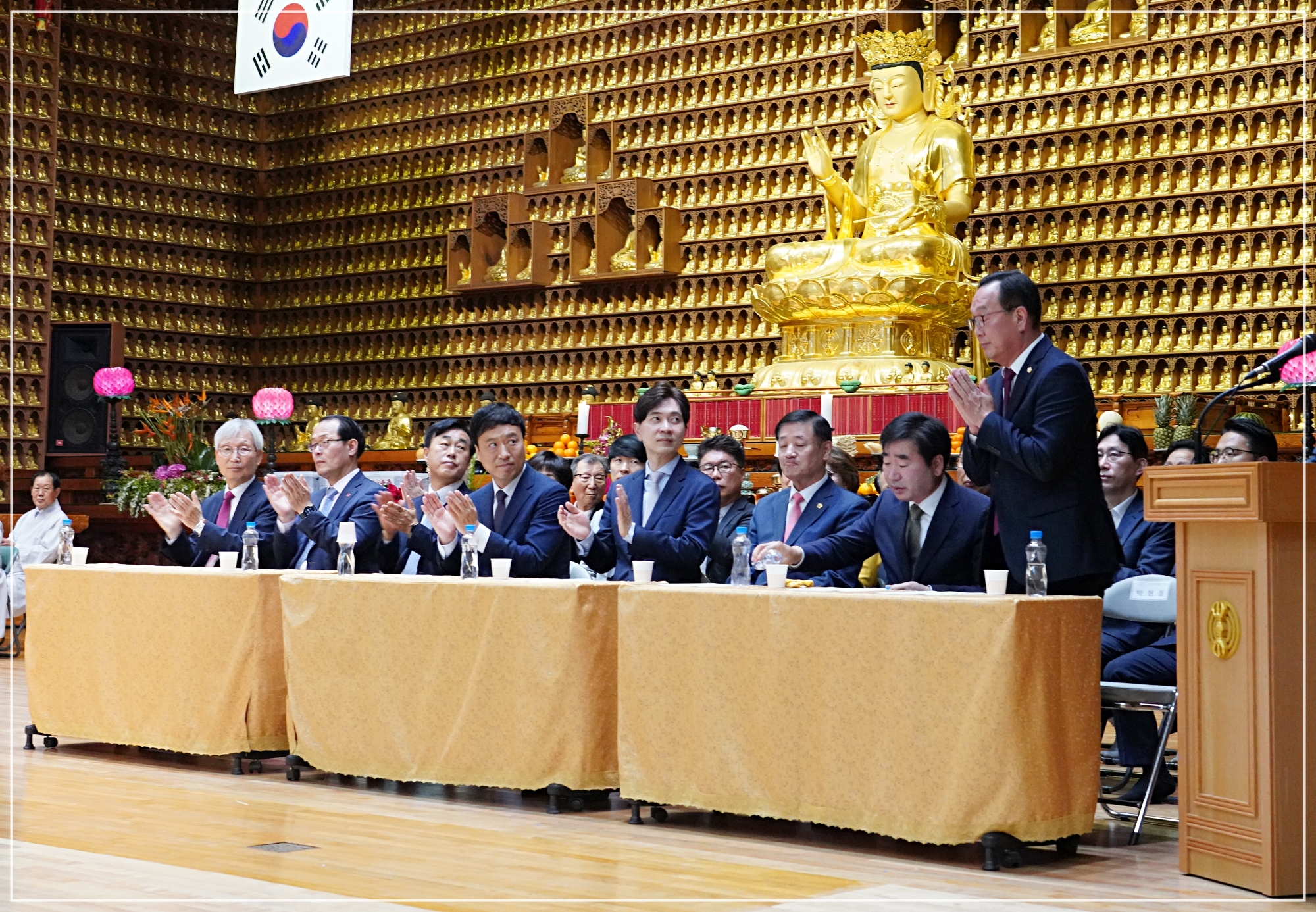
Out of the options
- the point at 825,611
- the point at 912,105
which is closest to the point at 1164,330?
the point at 912,105

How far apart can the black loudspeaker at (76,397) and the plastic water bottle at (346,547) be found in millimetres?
7062

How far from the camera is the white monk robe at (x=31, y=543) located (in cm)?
834

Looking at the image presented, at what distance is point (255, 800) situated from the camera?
4.05 meters

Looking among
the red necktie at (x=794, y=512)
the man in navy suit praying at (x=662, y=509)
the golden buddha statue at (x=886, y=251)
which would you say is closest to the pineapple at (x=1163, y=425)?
the golden buddha statue at (x=886, y=251)

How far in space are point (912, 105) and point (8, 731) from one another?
633cm

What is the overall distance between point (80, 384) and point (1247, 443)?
28.2 feet

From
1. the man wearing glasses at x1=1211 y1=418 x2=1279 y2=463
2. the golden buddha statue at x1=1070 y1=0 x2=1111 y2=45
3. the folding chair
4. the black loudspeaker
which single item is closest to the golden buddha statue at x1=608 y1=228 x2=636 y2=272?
the golden buddha statue at x1=1070 y1=0 x2=1111 y2=45

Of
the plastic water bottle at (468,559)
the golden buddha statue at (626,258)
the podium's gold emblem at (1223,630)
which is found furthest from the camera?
the golden buddha statue at (626,258)

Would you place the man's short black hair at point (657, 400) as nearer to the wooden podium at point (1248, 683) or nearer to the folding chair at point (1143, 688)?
the folding chair at point (1143, 688)

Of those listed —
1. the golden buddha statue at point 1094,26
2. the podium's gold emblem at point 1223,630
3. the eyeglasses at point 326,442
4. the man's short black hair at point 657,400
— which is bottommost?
the podium's gold emblem at point 1223,630

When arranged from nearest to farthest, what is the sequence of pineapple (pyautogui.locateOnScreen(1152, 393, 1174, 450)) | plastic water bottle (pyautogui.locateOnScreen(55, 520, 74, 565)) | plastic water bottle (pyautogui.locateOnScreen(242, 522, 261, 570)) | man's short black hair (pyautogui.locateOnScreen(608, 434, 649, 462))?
1. plastic water bottle (pyautogui.locateOnScreen(242, 522, 261, 570))
2. plastic water bottle (pyautogui.locateOnScreen(55, 520, 74, 565))
3. man's short black hair (pyautogui.locateOnScreen(608, 434, 649, 462))
4. pineapple (pyautogui.locateOnScreen(1152, 393, 1174, 450))

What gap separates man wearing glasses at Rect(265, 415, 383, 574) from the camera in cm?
468

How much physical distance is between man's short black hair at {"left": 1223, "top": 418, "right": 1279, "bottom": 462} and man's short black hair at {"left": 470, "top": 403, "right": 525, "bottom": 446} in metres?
2.06

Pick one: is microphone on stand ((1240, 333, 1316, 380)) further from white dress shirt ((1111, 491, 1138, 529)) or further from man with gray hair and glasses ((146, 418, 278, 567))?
man with gray hair and glasses ((146, 418, 278, 567))
